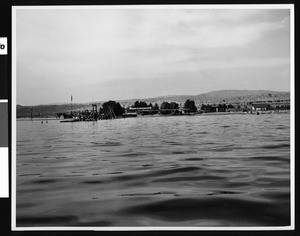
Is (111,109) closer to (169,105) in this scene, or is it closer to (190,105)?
(169,105)

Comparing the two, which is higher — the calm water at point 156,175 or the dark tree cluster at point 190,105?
the dark tree cluster at point 190,105

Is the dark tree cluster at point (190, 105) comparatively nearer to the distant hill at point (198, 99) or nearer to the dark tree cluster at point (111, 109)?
the distant hill at point (198, 99)

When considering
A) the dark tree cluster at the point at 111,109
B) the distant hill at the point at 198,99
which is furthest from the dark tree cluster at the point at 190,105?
the dark tree cluster at the point at 111,109

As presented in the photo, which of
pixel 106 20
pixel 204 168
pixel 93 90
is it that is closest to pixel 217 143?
pixel 204 168

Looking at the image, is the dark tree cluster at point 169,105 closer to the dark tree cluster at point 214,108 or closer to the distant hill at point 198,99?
the distant hill at point 198,99

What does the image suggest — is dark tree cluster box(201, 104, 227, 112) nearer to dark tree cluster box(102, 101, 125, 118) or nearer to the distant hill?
the distant hill

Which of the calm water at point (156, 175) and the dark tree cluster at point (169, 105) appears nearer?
the calm water at point (156, 175)

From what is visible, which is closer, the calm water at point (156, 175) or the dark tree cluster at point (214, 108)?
the calm water at point (156, 175)

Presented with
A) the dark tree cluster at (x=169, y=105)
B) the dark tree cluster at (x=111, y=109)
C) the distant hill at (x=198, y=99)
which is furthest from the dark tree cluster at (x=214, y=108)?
the dark tree cluster at (x=111, y=109)
